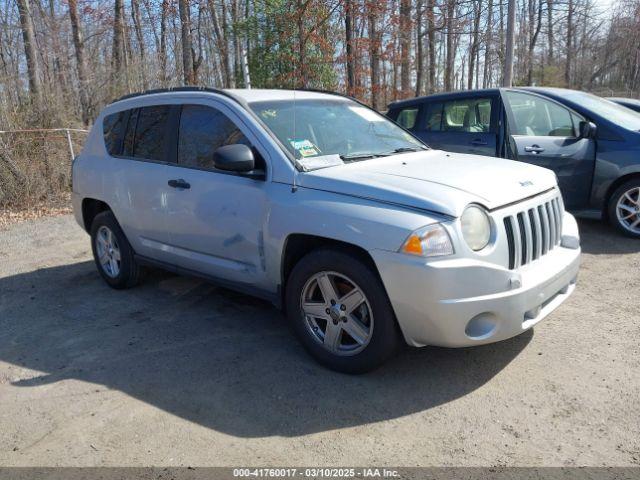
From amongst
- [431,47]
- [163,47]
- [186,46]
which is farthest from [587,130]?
[431,47]

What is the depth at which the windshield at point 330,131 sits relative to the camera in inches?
158

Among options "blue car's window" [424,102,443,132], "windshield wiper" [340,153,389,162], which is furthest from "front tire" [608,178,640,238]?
"windshield wiper" [340,153,389,162]

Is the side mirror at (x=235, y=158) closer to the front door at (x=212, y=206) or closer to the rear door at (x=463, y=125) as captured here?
the front door at (x=212, y=206)

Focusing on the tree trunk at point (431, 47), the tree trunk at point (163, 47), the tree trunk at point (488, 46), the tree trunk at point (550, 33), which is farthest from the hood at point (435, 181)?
the tree trunk at point (550, 33)

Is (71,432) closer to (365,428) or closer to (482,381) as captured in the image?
(365,428)

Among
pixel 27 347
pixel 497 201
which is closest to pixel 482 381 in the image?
pixel 497 201

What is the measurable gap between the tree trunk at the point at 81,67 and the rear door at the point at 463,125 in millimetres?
10023

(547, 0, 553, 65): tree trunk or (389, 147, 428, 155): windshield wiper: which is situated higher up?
(547, 0, 553, 65): tree trunk

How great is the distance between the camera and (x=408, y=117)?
8.08 metres

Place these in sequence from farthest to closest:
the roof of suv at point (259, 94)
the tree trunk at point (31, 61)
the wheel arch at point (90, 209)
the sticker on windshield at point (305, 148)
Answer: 1. the tree trunk at point (31, 61)
2. the wheel arch at point (90, 209)
3. the roof of suv at point (259, 94)
4. the sticker on windshield at point (305, 148)

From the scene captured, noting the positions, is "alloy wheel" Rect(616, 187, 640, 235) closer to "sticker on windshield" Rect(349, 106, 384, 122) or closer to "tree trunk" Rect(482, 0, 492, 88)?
"sticker on windshield" Rect(349, 106, 384, 122)

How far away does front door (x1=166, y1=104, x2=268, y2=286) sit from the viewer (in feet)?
12.9

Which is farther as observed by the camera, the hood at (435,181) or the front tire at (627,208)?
the front tire at (627,208)

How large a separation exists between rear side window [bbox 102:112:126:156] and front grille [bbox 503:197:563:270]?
12.4ft
